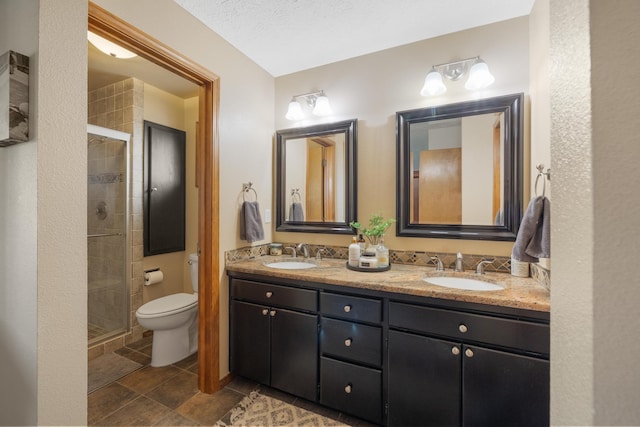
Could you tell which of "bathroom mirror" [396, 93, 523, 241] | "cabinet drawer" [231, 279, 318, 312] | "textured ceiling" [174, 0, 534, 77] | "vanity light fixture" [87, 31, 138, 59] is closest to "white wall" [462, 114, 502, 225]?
"bathroom mirror" [396, 93, 523, 241]

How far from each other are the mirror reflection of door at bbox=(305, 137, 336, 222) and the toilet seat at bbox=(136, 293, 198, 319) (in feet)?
4.10

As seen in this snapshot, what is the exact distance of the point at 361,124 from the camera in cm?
213

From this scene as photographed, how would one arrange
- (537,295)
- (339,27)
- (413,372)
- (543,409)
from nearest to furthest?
(543,409)
(537,295)
(413,372)
(339,27)

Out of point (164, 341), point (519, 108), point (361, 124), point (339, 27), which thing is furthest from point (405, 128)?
point (164, 341)

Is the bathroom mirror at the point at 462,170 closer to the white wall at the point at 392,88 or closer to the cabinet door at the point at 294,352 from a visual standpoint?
the white wall at the point at 392,88

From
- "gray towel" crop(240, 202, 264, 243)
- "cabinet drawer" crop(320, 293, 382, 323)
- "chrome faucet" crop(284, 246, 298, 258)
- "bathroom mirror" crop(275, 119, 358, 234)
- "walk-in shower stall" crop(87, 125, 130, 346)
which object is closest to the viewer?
"cabinet drawer" crop(320, 293, 382, 323)

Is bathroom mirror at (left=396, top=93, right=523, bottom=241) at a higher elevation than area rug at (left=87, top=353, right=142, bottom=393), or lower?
higher

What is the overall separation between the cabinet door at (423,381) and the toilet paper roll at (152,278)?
232 centimetres

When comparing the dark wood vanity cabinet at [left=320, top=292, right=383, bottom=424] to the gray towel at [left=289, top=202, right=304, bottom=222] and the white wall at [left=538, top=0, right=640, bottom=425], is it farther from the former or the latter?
the white wall at [left=538, top=0, right=640, bottom=425]

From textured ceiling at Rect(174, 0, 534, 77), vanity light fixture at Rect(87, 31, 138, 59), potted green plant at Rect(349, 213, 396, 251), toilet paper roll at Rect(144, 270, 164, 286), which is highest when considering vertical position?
textured ceiling at Rect(174, 0, 534, 77)

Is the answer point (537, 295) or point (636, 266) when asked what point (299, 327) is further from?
point (636, 266)

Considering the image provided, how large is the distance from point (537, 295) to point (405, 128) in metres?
1.29

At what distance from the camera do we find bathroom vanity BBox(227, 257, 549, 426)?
1.21 m

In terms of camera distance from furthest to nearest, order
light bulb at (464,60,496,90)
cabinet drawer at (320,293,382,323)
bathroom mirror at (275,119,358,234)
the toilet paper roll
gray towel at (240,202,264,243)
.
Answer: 1. the toilet paper roll
2. bathroom mirror at (275,119,358,234)
3. gray towel at (240,202,264,243)
4. light bulb at (464,60,496,90)
5. cabinet drawer at (320,293,382,323)
